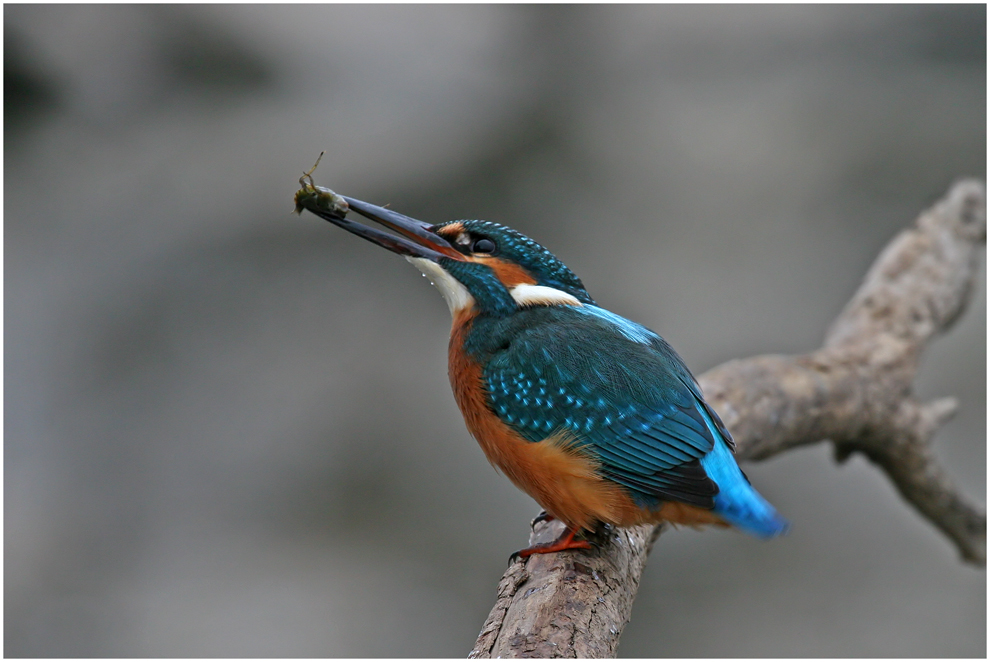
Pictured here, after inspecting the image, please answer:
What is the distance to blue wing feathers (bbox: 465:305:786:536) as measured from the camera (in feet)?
4.04

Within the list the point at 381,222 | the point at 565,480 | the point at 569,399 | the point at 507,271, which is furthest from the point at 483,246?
the point at 565,480

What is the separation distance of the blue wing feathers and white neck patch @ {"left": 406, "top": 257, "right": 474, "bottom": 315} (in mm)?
115

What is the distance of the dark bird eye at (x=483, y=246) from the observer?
1.53m

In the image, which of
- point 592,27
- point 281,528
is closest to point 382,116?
point 592,27

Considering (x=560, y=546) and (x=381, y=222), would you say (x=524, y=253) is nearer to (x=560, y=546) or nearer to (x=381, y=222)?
(x=381, y=222)

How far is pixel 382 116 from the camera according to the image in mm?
3611

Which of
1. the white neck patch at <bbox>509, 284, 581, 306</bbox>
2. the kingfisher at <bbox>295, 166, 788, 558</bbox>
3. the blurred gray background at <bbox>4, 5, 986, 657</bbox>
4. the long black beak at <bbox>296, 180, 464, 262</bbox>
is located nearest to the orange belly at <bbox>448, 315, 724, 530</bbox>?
the kingfisher at <bbox>295, 166, 788, 558</bbox>

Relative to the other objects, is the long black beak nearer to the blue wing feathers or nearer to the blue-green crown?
the blue-green crown

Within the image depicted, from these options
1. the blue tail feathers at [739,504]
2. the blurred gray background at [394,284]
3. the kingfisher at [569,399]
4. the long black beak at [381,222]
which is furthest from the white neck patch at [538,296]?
the blurred gray background at [394,284]

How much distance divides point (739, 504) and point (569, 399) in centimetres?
30

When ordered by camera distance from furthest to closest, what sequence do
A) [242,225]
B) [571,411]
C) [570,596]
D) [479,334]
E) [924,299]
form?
[242,225] < [924,299] < [479,334] < [571,411] < [570,596]

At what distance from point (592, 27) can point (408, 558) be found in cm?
246

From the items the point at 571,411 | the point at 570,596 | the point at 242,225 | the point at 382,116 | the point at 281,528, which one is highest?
the point at 382,116

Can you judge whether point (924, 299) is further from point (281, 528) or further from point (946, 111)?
point (281, 528)
